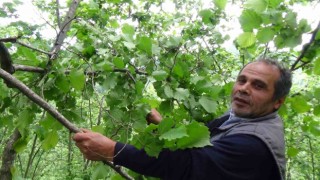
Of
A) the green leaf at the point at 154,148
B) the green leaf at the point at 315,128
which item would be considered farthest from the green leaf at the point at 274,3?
the green leaf at the point at 315,128

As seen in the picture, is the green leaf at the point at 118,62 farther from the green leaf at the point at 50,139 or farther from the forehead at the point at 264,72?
the forehead at the point at 264,72

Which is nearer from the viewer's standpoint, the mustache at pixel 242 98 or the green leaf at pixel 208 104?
the green leaf at pixel 208 104

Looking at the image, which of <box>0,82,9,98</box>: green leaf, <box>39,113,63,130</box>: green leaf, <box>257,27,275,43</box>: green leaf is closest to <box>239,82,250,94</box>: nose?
<box>257,27,275,43</box>: green leaf

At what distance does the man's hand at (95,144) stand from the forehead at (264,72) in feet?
3.66

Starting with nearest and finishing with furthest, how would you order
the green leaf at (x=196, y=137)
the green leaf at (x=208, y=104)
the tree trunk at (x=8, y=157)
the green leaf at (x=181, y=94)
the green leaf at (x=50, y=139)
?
the green leaf at (x=196, y=137) < the green leaf at (x=181, y=94) < the green leaf at (x=208, y=104) < the green leaf at (x=50, y=139) < the tree trunk at (x=8, y=157)

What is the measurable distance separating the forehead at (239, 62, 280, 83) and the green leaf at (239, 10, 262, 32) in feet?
1.42

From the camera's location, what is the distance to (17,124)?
2293 mm

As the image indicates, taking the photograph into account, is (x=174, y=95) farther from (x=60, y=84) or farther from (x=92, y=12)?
(x=92, y=12)

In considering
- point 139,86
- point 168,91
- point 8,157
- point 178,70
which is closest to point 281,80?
point 178,70

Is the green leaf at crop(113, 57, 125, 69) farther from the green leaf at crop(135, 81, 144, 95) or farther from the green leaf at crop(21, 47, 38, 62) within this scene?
the green leaf at crop(21, 47, 38, 62)

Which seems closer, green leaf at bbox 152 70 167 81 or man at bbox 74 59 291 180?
man at bbox 74 59 291 180

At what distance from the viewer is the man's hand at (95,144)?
1794mm

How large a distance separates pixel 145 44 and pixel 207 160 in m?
0.72

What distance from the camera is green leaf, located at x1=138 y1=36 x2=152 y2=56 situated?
1.91m
